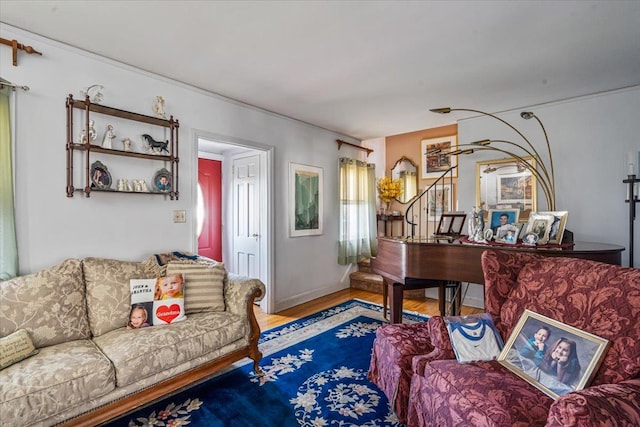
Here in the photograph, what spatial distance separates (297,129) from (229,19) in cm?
223

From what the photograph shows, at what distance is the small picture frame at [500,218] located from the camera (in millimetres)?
2807

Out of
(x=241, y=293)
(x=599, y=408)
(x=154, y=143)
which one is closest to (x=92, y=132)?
(x=154, y=143)

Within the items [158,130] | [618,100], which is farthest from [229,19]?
[618,100]

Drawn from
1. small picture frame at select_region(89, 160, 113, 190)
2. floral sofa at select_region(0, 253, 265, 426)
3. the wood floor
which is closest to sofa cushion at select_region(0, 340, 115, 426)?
floral sofa at select_region(0, 253, 265, 426)

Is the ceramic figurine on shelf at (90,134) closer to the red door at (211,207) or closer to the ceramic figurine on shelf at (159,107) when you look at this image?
the ceramic figurine on shelf at (159,107)

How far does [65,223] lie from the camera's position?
7.88 feet

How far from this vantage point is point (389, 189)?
223 inches

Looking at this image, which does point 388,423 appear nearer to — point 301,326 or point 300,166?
point 301,326

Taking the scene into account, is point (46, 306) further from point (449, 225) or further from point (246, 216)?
point (449, 225)

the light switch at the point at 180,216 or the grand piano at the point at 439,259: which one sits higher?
the light switch at the point at 180,216

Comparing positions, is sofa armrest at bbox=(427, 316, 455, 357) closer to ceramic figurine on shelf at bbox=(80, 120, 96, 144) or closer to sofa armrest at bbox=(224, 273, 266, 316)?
sofa armrest at bbox=(224, 273, 266, 316)

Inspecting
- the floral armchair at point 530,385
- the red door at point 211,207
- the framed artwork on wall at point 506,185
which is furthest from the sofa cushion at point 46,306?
the framed artwork on wall at point 506,185

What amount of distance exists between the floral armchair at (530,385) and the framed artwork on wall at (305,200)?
2.65 meters

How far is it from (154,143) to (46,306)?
1.48 meters
